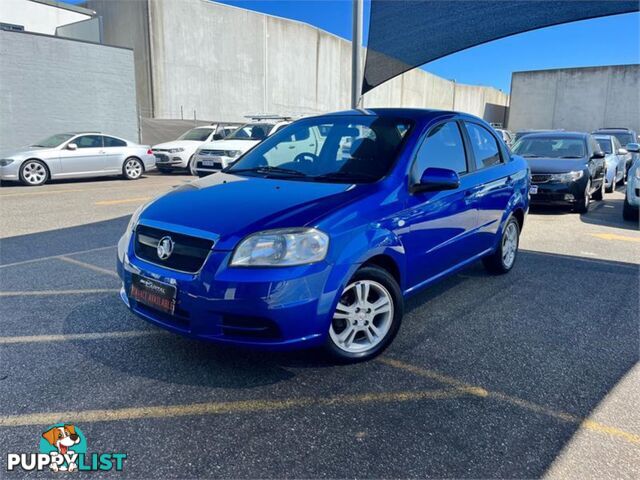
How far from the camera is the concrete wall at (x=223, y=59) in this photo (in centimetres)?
2322

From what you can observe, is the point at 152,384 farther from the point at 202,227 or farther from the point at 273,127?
the point at 273,127

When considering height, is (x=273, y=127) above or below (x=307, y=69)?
below

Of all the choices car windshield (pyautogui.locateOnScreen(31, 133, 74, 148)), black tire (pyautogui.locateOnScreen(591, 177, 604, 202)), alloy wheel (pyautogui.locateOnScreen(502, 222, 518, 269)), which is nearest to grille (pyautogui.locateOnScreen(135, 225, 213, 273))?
alloy wheel (pyautogui.locateOnScreen(502, 222, 518, 269))

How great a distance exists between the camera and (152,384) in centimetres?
301

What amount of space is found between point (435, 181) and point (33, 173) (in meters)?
13.0

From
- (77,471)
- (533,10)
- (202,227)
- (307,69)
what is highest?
(307,69)

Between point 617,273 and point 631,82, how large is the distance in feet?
146

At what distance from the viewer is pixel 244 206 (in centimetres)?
315

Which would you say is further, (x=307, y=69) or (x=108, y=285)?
(x=307, y=69)

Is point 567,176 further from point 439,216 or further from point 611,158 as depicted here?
point 439,216

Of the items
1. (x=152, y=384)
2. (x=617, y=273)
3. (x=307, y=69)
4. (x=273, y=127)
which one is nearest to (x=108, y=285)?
(x=152, y=384)

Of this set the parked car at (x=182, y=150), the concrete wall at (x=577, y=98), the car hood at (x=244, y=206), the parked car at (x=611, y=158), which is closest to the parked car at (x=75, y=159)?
A: the parked car at (x=182, y=150)

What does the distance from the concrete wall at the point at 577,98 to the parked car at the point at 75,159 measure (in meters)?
40.0

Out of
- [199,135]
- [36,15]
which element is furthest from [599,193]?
[36,15]
